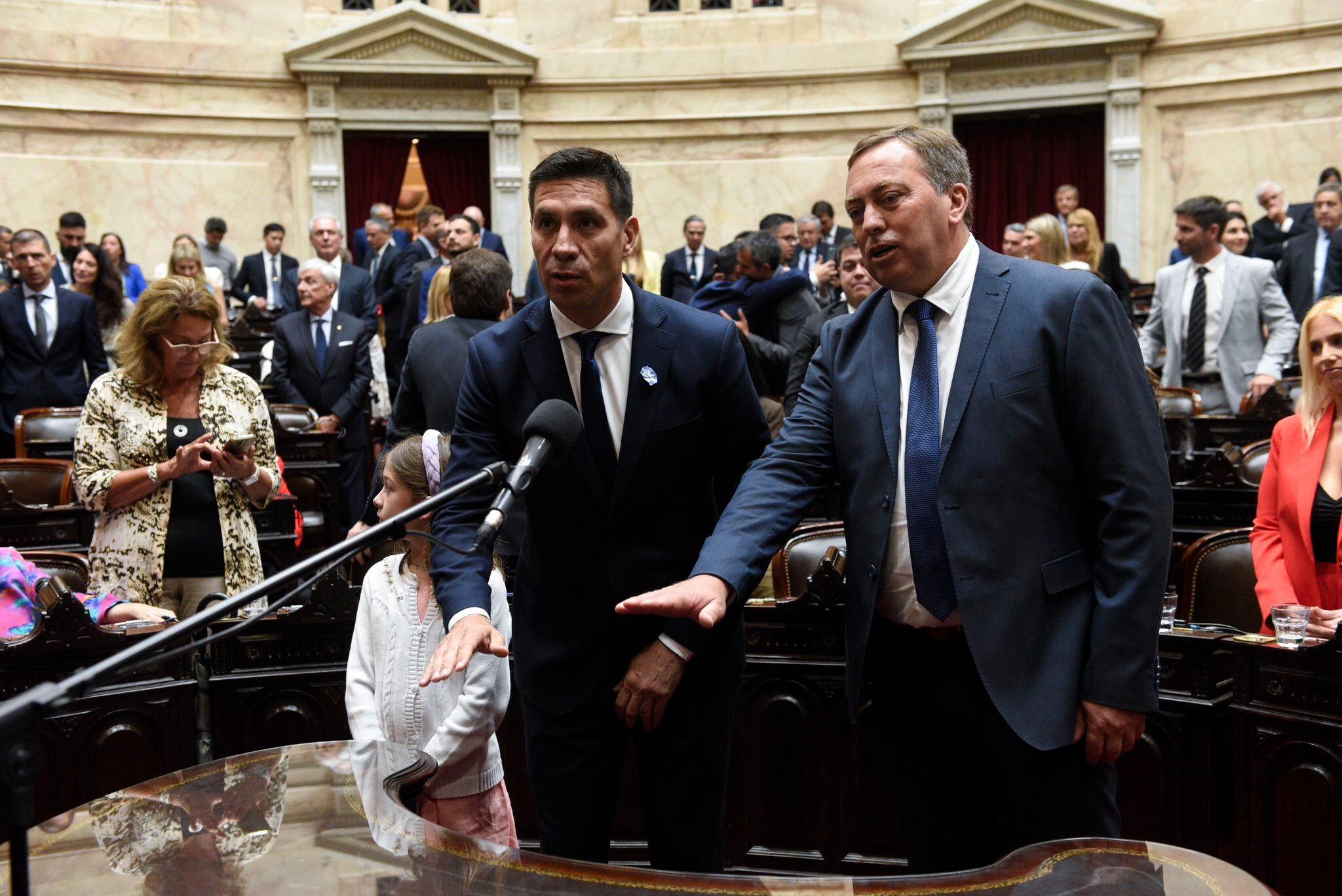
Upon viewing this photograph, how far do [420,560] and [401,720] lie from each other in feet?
1.14

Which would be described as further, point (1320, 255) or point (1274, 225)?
point (1274, 225)

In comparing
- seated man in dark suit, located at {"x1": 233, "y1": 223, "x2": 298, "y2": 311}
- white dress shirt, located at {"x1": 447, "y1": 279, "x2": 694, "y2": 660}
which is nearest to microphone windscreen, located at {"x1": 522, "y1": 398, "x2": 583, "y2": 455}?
white dress shirt, located at {"x1": 447, "y1": 279, "x2": 694, "y2": 660}

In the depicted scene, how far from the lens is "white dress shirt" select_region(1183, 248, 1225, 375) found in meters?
6.79

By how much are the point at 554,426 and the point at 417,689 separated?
1.13m

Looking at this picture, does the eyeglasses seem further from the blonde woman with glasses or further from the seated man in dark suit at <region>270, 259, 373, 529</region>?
the seated man in dark suit at <region>270, 259, 373, 529</region>

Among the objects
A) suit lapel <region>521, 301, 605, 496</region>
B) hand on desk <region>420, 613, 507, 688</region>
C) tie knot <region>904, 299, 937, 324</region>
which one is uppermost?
tie knot <region>904, 299, 937, 324</region>

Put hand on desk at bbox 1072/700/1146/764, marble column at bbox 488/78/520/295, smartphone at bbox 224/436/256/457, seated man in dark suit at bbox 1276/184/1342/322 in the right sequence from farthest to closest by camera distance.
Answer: marble column at bbox 488/78/520/295 → seated man in dark suit at bbox 1276/184/1342/322 → smartphone at bbox 224/436/256/457 → hand on desk at bbox 1072/700/1146/764

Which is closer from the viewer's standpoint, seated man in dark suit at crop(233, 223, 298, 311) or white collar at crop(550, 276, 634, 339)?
white collar at crop(550, 276, 634, 339)

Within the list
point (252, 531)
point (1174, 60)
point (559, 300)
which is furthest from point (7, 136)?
point (559, 300)

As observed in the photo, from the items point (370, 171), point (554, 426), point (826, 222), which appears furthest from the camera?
point (370, 171)

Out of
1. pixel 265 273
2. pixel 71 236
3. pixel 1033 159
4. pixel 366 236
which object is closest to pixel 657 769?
pixel 71 236

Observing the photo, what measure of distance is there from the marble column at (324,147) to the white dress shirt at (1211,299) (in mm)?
9548

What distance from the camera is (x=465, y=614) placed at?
6.73 ft

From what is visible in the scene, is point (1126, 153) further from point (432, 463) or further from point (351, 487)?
point (432, 463)
